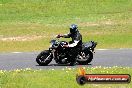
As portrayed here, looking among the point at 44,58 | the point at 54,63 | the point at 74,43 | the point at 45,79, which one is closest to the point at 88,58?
the point at 74,43


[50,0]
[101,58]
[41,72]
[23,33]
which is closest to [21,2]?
[50,0]

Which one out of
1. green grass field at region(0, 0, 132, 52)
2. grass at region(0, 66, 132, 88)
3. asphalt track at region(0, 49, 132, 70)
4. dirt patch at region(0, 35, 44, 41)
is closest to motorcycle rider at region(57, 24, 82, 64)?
asphalt track at region(0, 49, 132, 70)

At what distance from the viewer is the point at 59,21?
42375 mm

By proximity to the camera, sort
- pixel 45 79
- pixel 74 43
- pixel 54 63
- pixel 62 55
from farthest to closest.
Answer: pixel 54 63 < pixel 62 55 < pixel 74 43 < pixel 45 79

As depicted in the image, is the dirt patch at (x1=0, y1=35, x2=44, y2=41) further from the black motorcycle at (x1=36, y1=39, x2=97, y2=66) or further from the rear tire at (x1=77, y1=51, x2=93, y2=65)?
the rear tire at (x1=77, y1=51, x2=93, y2=65)

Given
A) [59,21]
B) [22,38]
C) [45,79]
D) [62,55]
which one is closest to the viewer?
[45,79]

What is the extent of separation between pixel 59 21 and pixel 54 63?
18343mm

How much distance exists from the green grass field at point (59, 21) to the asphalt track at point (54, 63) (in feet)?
9.82

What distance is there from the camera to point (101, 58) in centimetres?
2580

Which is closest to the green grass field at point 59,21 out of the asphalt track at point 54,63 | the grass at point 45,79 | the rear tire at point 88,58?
the asphalt track at point 54,63

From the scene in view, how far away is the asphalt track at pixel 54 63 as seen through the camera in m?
23.3

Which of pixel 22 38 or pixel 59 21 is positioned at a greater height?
pixel 22 38

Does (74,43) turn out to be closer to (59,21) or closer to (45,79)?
(45,79)

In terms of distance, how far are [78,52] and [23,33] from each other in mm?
13555
